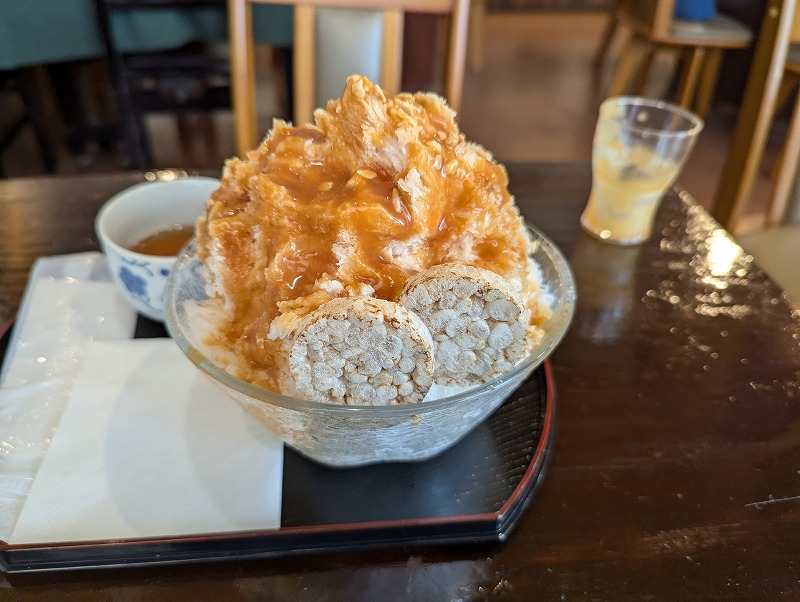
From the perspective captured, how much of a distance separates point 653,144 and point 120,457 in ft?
3.40

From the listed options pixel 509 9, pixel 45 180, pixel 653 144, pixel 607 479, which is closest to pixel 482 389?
pixel 607 479

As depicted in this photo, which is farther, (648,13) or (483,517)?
(648,13)

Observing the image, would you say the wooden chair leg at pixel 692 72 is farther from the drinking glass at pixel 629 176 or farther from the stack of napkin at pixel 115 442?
the stack of napkin at pixel 115 442

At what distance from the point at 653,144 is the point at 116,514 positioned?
1.07m

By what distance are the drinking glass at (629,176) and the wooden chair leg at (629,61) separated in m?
2.55

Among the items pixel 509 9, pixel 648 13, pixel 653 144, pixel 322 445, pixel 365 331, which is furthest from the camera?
pixel 509 9

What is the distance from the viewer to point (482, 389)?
575 mm

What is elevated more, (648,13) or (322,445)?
(648,13)

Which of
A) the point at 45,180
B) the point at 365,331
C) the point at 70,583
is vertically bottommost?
the point at 70,583

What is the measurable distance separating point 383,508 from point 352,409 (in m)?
0.16

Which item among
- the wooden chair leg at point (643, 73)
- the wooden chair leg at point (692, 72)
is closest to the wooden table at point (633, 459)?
the wooden chair leg at point (692, 72)

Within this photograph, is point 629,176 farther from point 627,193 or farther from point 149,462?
point 149,462

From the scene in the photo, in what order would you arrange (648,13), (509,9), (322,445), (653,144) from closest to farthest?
(322,445)
(653,144)
(648,13)
(509,9)

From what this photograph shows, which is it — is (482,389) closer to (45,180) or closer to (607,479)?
(607,479)
